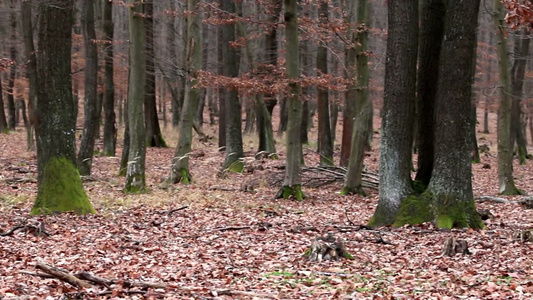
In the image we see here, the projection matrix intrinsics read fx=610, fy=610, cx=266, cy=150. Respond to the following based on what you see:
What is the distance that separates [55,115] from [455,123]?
6.71 m

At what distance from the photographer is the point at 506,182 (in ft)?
51.1

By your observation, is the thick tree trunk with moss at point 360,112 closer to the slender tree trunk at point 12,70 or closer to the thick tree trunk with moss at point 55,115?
the thick tree trunk with moss at point 55,115

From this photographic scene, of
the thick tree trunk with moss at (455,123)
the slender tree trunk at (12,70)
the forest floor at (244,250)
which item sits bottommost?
the forest floor at (244,250)

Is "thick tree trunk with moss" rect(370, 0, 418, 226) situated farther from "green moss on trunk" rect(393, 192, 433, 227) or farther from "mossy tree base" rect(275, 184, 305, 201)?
"mossy tree base" rect(275, 184, 305, 201)

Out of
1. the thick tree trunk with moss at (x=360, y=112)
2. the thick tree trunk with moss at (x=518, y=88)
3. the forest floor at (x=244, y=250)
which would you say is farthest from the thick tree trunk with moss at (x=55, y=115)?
the thick tree trunk with moss at (x=518, y=88)

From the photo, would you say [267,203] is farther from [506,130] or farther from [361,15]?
[506,130]

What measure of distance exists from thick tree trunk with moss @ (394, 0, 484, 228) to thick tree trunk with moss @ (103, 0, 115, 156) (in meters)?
10.6

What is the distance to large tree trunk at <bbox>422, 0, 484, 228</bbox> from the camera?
955cm

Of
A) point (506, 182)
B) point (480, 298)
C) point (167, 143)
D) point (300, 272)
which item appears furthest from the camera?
point (167, 143)

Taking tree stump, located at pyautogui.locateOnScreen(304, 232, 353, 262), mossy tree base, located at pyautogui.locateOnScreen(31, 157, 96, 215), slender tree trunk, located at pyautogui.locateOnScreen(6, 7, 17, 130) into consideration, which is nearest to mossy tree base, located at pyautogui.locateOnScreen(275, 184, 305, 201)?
mossy tree base, located at pyautogui.locateOnScreen(31, 157, 96, 215)

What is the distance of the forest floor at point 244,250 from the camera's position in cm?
635

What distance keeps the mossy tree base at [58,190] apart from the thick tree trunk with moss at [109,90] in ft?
23.7

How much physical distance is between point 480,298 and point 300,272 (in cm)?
215

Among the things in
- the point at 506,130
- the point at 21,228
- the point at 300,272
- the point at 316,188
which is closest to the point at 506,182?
the point at 506,130
